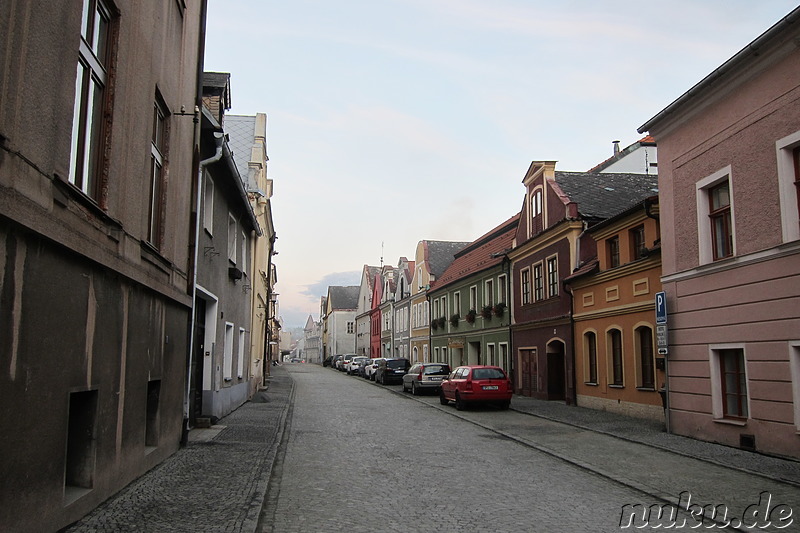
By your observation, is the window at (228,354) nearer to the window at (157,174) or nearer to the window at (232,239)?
the window at (232,239)

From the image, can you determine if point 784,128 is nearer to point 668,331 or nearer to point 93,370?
point 668,331

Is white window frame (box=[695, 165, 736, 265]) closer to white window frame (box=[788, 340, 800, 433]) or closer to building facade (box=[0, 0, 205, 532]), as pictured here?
white window frame (box=[788, 340, 800, 433])

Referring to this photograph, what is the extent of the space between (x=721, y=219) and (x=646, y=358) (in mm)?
5632

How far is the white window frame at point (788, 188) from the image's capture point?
1112cm

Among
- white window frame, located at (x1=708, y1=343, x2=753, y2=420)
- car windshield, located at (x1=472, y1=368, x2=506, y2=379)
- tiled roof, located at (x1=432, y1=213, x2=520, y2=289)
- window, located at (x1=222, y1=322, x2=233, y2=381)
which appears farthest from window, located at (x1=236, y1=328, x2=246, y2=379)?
white window frame, located at (x1=708, y1=343, x2=753, y2=420)

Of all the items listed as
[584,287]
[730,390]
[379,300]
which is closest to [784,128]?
[730,390]

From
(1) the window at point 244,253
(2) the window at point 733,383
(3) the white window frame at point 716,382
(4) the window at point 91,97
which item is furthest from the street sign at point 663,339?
(1) the window at point 244,253

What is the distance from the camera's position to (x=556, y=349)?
79.1ft

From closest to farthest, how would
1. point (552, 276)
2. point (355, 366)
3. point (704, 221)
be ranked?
point (704, 221) < point (552, 276) < point (355, 366)

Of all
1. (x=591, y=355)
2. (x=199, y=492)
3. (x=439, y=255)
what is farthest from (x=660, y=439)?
(x=439, y=255)

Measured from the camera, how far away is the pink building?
1125 centimetres

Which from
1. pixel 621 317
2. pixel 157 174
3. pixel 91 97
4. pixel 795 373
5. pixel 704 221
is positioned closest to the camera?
pixel 91 97
